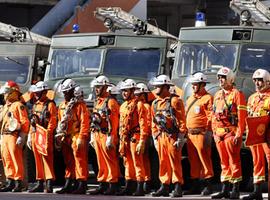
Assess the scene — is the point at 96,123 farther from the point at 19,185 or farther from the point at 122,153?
the point at 19,185

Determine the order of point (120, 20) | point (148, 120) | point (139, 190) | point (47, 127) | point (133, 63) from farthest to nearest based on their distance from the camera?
point (120, 20), point (133, 63), point (47, 127), point (148, 120), point (139, 190)

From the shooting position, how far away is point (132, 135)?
17.1 metres

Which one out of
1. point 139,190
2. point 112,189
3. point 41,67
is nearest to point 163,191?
point 139,190

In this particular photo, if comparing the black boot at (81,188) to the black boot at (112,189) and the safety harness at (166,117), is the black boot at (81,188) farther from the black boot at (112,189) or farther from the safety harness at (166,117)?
the safety harness at (166,117)

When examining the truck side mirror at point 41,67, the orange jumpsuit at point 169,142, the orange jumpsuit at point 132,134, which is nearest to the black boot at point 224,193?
the orange jumpsuit at point 169,142

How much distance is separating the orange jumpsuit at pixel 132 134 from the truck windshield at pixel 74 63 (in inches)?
86.5

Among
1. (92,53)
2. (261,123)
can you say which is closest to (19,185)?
(92,53)

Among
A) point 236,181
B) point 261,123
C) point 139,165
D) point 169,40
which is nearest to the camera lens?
point 261,123

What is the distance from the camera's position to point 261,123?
14.8m

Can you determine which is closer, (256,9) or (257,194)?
(257,194)

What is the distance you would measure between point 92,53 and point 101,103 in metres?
2.27

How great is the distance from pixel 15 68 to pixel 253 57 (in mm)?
5150

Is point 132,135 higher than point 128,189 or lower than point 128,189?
higher

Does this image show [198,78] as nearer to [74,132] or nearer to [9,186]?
[74,132]
